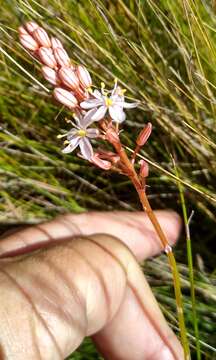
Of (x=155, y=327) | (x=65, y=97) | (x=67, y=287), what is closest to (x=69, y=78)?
(x=65, y=97)

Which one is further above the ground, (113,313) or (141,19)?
(141,19)

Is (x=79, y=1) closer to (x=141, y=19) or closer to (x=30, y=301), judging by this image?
(x=141, y=19)

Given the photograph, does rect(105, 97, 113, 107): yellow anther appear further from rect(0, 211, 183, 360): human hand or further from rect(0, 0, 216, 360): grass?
rect(0, 0, 216, 360): grass

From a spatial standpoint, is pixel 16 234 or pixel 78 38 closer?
pixel 16 234

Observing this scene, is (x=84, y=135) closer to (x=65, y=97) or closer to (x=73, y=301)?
(x=65, y=97)

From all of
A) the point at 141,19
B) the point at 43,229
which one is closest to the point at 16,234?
the point at 43,229
